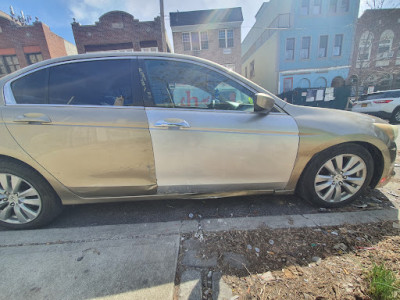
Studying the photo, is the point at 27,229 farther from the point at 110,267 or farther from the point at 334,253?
the point at 334,253

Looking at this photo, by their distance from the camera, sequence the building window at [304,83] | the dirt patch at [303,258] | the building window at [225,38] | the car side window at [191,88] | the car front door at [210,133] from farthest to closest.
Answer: the building window at [304,83] < the building window at [225,38] < the car side window at [191,88] < the car front door at [210,133] < the dirt patch at [303,258]

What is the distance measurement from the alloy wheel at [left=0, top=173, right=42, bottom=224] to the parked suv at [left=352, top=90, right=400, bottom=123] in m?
11.9

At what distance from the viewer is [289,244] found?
1.68m

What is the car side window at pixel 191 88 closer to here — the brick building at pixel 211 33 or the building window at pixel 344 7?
the brick building at pixel 211 33

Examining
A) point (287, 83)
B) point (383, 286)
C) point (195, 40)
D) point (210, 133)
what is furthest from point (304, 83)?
point (383, 286)

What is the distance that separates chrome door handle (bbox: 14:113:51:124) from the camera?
1751 mm

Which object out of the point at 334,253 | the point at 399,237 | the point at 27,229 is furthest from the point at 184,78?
the point at 399,237

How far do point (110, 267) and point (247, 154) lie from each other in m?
1.58

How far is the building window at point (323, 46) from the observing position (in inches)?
636

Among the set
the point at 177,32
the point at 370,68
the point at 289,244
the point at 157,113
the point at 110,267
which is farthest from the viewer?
the point at 370,68

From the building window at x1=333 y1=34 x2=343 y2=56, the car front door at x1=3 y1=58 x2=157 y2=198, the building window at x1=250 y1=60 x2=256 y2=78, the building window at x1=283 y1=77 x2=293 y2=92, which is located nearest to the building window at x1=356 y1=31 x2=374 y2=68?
the building window at x1=333 y1=34 x2=343 y2=56

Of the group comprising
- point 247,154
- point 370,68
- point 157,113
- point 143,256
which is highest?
point 370,68

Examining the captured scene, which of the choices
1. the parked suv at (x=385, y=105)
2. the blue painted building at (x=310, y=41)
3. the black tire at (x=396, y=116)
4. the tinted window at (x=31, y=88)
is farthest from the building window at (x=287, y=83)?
the tinted window at (x=31, y=88)

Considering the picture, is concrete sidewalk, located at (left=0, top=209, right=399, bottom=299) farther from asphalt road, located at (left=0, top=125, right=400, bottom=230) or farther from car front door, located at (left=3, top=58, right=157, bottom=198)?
car front door, located at (left=3, top=58, right=157, bottom=198)
